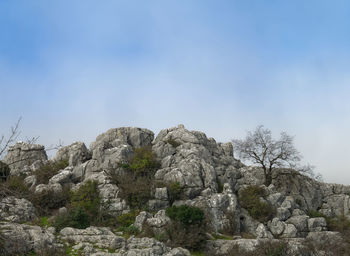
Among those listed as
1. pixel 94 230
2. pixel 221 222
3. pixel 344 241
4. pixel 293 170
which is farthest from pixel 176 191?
pixel 293 170

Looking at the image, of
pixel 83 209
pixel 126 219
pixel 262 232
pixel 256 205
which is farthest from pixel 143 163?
pixel 262 232

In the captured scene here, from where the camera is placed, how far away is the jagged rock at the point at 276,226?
36250 mm

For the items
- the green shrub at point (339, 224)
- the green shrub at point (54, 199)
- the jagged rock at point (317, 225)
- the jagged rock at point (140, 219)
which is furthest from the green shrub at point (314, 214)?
the green shrub at point (54, 199)

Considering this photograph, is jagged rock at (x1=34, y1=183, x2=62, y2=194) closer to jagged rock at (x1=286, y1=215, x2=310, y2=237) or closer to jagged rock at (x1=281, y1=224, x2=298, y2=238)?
jagged rock at (x1=281, y1=224, x2=298, y2=238)

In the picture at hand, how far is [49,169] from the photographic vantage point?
4106 cm

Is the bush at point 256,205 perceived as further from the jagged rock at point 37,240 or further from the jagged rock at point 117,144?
the jagged rock at point 37,240

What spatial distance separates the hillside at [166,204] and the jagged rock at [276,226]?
0.10 metres

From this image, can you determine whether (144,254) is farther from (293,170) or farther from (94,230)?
(293,170)

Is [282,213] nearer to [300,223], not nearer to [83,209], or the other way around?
[300,223]

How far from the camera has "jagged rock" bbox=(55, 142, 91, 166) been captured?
45.9 meters

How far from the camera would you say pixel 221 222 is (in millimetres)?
35656

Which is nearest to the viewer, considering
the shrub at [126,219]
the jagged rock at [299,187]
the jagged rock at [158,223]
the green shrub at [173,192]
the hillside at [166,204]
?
the hillside at [166,204]

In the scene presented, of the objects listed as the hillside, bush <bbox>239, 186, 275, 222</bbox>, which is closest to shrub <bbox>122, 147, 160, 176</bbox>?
the hillside

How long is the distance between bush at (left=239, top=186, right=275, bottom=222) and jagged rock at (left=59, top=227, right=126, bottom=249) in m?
16.1
